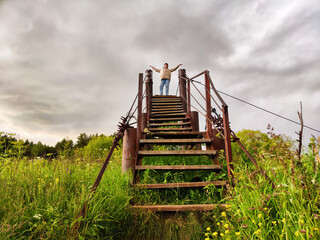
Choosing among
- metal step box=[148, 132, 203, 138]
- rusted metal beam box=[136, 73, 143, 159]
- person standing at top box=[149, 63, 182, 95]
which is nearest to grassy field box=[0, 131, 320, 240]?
rusted metal beam box=[136, 73, 143, 159]

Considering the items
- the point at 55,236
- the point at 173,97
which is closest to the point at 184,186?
the point at 55,236

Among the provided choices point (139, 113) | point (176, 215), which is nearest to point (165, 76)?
point (139, 113)

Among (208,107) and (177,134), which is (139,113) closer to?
(177,134)

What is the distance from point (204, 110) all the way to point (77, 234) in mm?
3300

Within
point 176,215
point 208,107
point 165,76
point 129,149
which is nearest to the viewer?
point 176,215

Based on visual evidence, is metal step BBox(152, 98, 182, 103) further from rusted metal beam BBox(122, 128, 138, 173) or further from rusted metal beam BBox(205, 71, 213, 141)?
rusted metal beam BBox(122, 128, 138, 173)

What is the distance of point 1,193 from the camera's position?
7.74 feet

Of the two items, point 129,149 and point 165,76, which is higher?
point 165,76

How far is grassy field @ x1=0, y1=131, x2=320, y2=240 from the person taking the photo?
1.78 m

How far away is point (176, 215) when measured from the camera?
2777mm

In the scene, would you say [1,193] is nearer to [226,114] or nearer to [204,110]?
[226,114]

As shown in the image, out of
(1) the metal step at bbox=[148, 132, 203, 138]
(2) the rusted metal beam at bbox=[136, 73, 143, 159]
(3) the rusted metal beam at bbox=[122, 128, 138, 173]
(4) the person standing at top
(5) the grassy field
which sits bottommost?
(5) the grassy field

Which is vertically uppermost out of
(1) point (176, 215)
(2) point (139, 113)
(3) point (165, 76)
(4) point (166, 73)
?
(4) point (166, 73)

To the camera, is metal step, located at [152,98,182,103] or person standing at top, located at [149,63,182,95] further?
person standing at top, located at [149,63,182,95]
